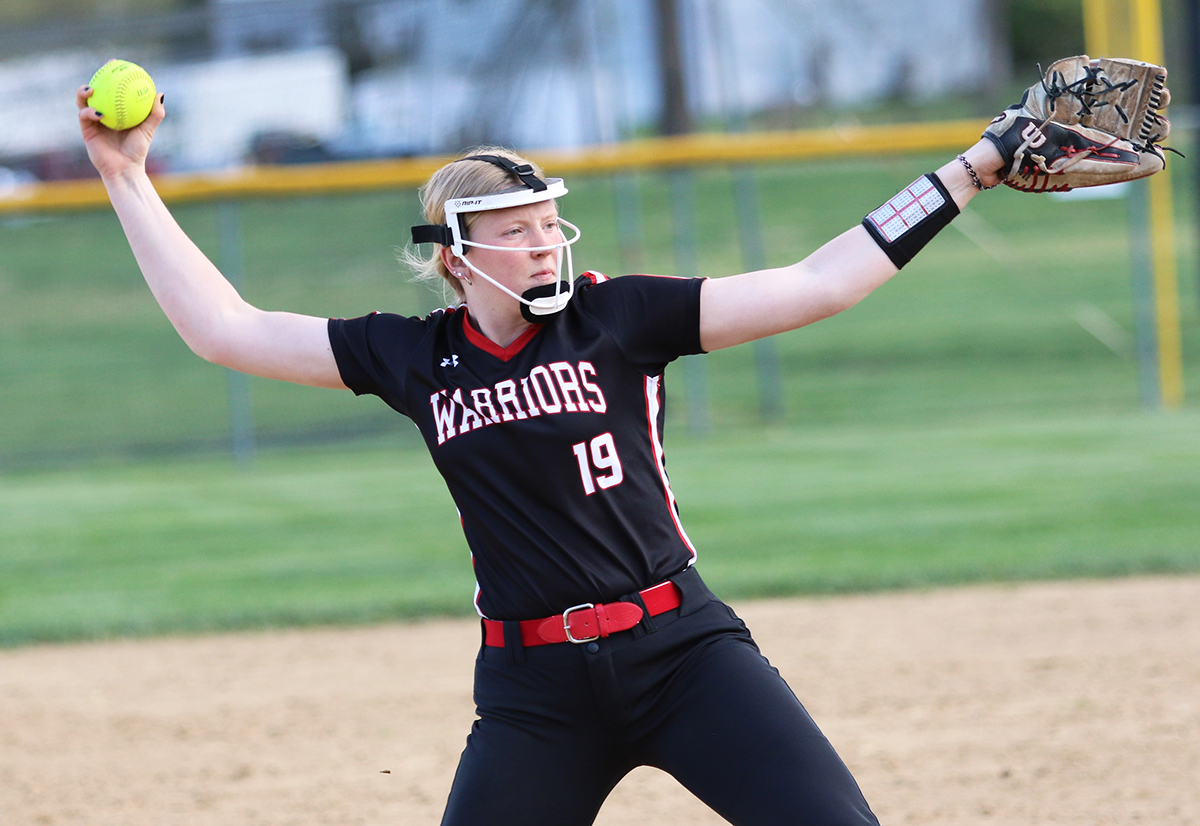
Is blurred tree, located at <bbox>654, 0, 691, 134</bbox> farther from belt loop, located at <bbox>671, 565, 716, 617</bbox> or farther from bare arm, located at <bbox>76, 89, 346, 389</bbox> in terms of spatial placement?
belt loop, located at <bbox>671, 565, 716, 617</bbox>

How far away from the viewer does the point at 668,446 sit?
11383 mm

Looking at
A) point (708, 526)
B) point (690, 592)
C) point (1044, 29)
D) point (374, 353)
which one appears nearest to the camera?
point (690, 592)

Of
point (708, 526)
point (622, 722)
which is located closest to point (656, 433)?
point (622, 722)

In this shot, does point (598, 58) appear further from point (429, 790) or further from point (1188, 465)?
point (429, 790)

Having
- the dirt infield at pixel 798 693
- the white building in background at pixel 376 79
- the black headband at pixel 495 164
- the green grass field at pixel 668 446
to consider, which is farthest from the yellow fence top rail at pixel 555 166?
the black headband at pixel 495 164

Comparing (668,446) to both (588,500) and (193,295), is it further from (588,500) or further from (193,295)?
(588,500)

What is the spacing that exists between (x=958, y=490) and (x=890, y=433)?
2947 millimetres

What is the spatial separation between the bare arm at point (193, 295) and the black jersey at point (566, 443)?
10.0 inches

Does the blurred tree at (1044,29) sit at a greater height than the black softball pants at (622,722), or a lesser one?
greater

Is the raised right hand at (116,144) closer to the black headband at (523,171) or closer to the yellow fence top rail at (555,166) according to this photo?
the black headband at (523,171)

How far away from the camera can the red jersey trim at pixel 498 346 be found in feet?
8.99

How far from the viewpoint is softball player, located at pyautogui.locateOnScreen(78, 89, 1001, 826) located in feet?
8.41

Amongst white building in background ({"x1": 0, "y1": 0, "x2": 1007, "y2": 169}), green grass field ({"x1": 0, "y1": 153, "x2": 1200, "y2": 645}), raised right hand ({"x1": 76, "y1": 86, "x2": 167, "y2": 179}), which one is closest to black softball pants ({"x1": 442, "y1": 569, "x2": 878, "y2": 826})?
raised right hand ({"x1": 76, "y1": 86, "x2": 167, "y2": 179})

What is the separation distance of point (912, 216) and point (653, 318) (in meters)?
0.55
